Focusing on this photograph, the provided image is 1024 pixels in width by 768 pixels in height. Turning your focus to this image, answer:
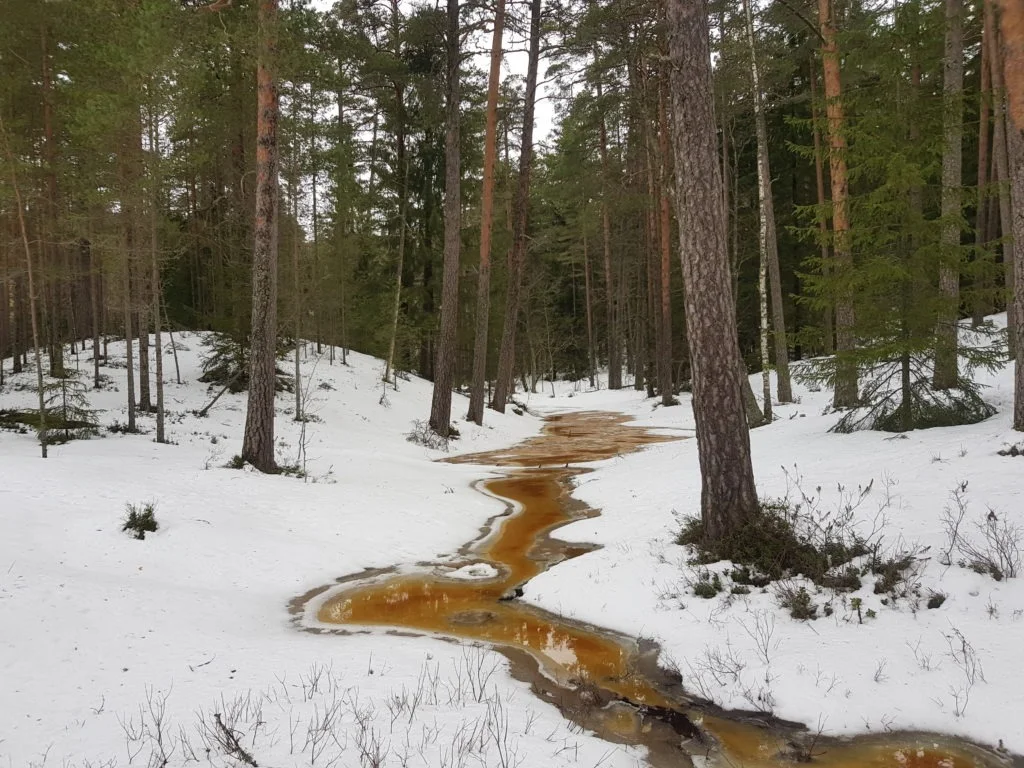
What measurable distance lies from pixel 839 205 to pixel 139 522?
11.8 metres

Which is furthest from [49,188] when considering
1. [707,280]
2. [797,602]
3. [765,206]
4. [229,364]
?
[797,602]

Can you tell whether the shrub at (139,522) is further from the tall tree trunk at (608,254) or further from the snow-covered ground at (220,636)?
the tall tree trunk at (608,254)

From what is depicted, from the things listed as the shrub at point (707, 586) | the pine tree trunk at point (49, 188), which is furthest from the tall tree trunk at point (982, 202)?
the pine tree trunk at point (49, 188)

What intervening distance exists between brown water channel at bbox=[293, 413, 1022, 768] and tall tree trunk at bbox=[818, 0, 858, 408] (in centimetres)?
558

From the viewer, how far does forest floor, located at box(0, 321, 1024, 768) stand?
11.8ft

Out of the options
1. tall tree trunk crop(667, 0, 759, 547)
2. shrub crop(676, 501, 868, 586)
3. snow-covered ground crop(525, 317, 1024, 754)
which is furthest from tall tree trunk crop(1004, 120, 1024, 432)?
tall tree trunk crop(667, 0, 759, 547)

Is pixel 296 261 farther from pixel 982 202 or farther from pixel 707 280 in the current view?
pixel 982 202

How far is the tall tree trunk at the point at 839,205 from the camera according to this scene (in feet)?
31.3

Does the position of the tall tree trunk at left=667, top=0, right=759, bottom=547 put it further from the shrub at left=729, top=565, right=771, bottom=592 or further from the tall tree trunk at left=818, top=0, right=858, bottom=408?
the tall tree trunk at left=818, top=0, right=858, bottom=408

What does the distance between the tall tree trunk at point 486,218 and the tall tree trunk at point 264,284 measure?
377 inches

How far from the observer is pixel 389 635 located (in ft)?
17.9

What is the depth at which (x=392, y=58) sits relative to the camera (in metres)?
19.9

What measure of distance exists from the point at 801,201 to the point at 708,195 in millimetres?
27231

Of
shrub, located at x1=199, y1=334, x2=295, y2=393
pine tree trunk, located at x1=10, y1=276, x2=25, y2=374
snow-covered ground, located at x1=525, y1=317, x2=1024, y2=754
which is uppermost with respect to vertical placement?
pine tree trunk, located at x1=10, y1=276, x2=25, y2=374
